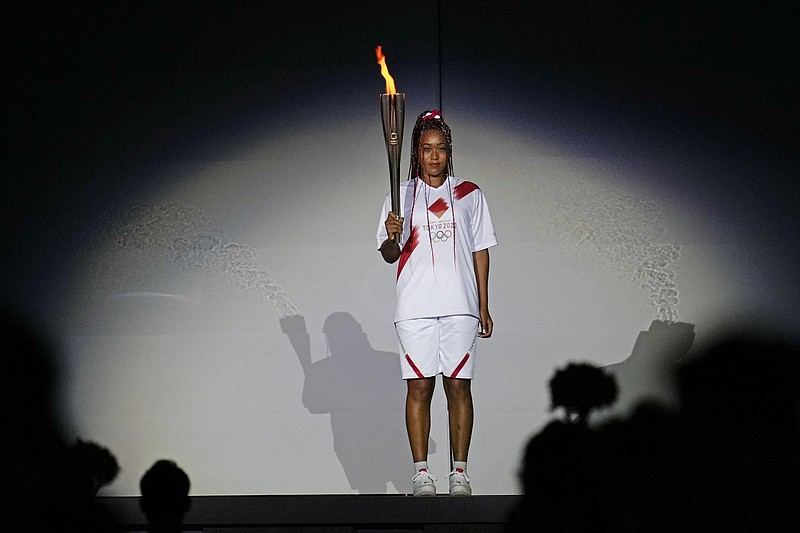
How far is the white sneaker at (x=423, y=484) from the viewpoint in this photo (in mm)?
3499

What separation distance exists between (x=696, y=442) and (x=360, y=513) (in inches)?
82.3

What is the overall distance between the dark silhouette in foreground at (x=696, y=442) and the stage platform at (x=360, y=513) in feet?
4.79

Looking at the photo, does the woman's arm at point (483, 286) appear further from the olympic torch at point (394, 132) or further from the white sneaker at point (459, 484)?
the white sneaker at point (459, 484)

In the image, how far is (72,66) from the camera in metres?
5.08

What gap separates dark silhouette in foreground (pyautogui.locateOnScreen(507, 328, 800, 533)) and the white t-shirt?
4.48ft

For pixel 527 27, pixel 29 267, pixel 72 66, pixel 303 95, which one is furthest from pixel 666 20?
pixel 29 267

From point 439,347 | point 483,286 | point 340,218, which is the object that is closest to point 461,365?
point 439,347

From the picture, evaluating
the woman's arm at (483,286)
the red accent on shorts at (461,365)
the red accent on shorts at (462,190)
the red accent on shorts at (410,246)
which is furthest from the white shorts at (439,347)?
Result: the red accent on shorts at (462,190)

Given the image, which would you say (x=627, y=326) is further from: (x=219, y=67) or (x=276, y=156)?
(x=219, y=67)

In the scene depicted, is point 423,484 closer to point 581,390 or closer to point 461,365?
point 461,365

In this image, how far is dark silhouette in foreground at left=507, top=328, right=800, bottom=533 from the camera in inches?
187

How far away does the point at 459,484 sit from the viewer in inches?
140

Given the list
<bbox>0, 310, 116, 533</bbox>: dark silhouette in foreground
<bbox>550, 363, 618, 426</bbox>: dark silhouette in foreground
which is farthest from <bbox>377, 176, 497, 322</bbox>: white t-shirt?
<bbox>0, 310, 116, 533</bbox>: dark silhouette in foreground

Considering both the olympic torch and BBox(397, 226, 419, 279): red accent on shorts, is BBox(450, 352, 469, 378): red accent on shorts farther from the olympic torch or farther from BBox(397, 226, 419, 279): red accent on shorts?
the olympic torch
